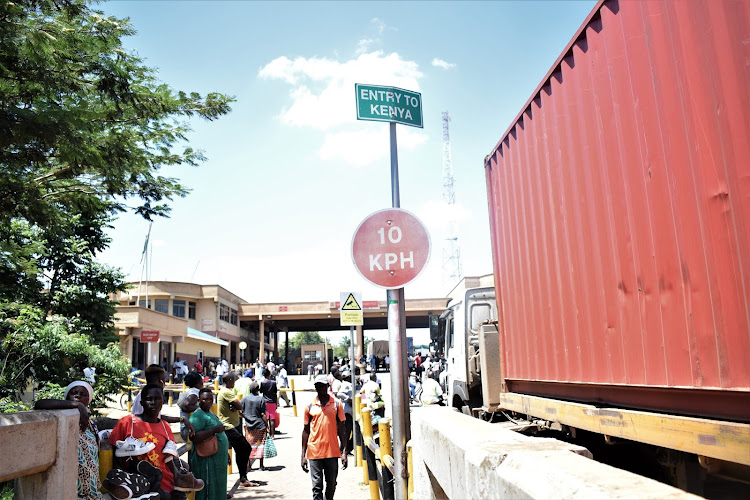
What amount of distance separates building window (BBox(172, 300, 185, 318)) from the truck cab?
42475mm

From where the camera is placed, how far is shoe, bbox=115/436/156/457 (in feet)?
15.0

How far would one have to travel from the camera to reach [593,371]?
4.52 metres

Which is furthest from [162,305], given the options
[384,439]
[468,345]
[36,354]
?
[384,439]

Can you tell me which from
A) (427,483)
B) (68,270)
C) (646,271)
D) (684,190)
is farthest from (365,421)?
(68,270)

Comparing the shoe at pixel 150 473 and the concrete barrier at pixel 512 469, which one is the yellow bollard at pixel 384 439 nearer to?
the concrete barrier at pixel 512 469

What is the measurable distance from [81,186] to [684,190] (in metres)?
8.05

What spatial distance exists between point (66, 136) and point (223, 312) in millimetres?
48587

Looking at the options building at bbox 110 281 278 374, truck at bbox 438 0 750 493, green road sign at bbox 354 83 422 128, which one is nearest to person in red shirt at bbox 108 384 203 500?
green road sign at bbox 354 83 422 128

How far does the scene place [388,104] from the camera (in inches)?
228

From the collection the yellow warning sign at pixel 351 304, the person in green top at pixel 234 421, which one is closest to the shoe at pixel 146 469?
the person in green top at pixel 234 421

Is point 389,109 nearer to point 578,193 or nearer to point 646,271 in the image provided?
point 578,193

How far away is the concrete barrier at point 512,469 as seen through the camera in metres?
1.79

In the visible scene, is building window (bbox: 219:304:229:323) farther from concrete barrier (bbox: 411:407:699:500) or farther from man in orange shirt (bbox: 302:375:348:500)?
concrete barrier (bbox: 411:407:699:500)

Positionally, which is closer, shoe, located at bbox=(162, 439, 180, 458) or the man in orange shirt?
shoe, located at bbox=(162, 439, 180, 458)
